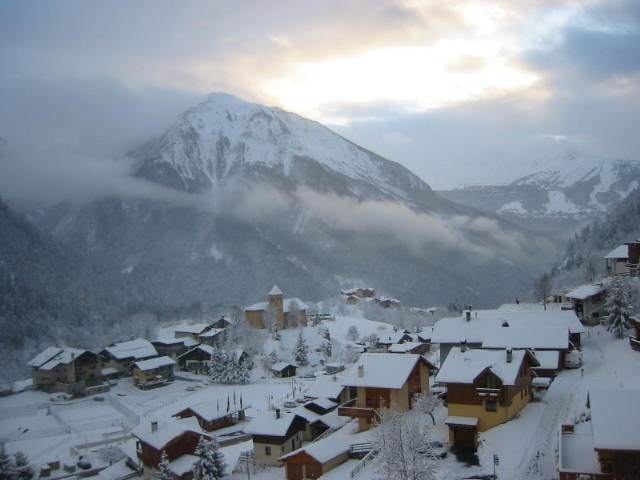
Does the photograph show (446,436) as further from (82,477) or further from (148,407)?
(148,407)

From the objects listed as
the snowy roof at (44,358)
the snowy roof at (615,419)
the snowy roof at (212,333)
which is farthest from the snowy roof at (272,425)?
the snowy roof at (212,333)

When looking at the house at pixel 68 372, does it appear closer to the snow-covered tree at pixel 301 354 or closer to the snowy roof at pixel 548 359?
the snow-covered tree at pixel 301 354

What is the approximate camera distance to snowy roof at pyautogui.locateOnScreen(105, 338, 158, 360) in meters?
90.6

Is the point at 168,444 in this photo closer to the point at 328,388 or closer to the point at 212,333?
the point at 328,388

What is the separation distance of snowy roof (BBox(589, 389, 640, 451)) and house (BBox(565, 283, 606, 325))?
38.0 meters

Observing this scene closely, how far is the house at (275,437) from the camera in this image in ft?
135

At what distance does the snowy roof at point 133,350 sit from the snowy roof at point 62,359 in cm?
570

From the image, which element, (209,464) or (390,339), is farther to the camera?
(390,339)

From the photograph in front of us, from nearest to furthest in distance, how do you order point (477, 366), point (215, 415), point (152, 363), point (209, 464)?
point (477, 366) < point (209, 464) < point (215, 415) < point (152, 363)

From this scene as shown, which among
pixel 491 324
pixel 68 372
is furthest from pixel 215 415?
pixel 68 372

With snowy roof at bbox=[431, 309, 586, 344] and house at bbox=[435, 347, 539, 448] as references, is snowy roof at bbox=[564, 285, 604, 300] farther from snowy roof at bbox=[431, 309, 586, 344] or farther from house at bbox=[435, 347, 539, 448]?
house at bbox=[435, 347, 539, 448]

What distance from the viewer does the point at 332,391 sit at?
47562 millimetres

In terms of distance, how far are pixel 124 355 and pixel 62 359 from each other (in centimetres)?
905

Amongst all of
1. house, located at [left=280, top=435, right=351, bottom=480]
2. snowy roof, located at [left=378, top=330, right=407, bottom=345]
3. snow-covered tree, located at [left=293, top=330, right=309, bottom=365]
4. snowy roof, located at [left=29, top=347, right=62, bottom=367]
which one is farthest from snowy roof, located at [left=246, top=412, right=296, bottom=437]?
snowy roof, located at [left=29, top=347, right=62, bottom=367]
